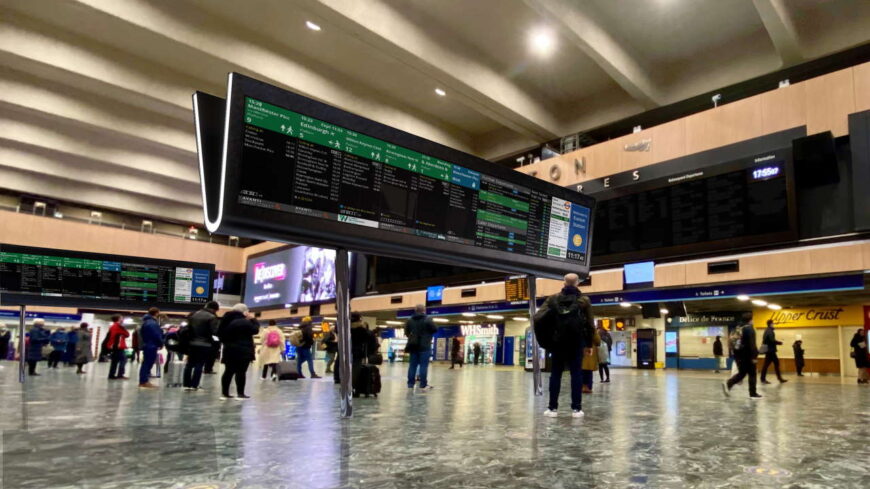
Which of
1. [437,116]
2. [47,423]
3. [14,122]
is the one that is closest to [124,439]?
[47,423]

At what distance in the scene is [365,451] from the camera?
3498mm

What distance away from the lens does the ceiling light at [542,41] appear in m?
15.8

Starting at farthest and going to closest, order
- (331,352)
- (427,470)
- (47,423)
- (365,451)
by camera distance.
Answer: (331,352) < (47,423) < (365,451) < (427,470)

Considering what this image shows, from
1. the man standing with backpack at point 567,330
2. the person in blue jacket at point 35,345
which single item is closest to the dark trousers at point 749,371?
the man standing with backpack at point 567,330

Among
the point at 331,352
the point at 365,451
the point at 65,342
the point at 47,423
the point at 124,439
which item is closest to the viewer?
the point at 365,451

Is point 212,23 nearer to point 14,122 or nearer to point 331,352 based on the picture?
point 331,352

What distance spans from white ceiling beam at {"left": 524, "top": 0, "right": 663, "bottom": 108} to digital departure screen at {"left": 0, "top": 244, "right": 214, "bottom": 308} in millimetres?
10396

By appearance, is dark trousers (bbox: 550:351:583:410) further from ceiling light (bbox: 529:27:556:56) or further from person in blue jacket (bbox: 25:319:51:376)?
person in blue jacket (bbox: 25:319:51:376)

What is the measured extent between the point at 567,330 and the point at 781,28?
12.2 metres

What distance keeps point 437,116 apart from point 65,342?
17156mm

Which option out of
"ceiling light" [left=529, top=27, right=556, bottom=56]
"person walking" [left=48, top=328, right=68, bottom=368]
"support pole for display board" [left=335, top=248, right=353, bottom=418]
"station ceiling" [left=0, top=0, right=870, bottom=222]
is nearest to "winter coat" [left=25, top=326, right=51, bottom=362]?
"person walking" [left=48, top=328, right=68, bottom=368]

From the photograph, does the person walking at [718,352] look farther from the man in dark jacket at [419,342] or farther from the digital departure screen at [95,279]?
the digital departure screen at [95,279]

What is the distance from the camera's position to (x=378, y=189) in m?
4.76

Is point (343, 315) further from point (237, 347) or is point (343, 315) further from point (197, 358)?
point (197, 358)
